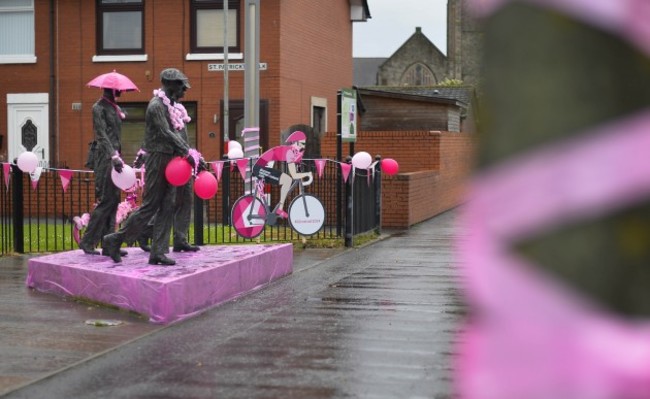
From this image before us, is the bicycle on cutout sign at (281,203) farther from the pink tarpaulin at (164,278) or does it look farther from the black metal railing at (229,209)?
the pink tarpaulin at (164,278)

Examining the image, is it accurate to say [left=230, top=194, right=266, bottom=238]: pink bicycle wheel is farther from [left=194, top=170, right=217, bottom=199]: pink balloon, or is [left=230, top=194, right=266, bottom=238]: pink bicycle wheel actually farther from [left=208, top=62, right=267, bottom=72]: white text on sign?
[left=208, top=62, right=267, bottom=72]: white text on sign

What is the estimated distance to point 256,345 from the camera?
25.8 feet

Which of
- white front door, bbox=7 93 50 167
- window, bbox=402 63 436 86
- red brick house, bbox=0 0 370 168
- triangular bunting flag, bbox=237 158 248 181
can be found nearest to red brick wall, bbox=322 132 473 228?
red brick house, bbox=0 0 370 168

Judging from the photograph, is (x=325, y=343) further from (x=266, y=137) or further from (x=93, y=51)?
(x=93, y=51)

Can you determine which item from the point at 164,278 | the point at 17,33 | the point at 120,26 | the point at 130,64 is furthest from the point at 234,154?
the point at 17,33

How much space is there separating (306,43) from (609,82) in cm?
2707

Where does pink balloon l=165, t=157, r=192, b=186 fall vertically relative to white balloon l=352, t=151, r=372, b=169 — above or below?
below

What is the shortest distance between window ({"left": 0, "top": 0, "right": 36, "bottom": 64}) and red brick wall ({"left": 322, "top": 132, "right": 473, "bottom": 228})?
897 centimetres

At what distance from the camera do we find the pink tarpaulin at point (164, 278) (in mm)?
9086

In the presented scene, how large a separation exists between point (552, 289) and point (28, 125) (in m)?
26.7

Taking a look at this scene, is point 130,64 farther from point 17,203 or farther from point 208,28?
point 17,203

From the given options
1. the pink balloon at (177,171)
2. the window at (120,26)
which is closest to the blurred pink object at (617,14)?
the pink balloon at (177,171)

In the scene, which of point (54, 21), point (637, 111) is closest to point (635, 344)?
point (637, 111)

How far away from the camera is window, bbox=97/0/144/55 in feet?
86.7
